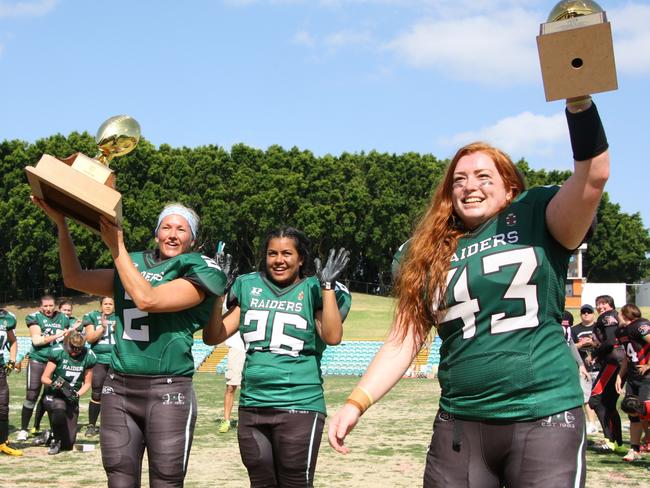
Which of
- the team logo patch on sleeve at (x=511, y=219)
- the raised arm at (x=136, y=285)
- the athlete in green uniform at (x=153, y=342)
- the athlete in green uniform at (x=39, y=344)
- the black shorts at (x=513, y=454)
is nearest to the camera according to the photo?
the black shorts at (x=513, y=454)

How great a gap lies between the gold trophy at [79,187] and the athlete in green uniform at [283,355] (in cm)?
125

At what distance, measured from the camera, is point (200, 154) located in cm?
6206

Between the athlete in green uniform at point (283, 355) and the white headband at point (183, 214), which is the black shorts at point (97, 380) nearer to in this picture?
the athlete in green uniform at point (283, 355)

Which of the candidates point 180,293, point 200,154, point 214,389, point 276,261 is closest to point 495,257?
point 180,293

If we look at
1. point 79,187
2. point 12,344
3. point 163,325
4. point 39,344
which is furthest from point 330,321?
point 12,344

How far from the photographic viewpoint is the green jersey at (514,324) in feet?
10.2

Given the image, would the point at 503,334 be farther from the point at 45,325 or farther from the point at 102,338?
the point at 102,338

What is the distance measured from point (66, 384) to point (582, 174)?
938 centimetres

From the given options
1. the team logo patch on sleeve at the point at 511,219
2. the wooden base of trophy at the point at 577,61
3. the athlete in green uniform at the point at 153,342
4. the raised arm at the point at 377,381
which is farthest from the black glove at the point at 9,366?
the wooden base of trophy at the point at 577,61

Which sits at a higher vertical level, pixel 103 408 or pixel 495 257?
pixel 495 257

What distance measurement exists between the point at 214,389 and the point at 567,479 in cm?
1726

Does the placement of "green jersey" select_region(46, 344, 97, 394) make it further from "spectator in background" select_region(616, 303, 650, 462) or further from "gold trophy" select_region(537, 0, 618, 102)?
"gold trophy" select_region(537, 0, 618, 102)

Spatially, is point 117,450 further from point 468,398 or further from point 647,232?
point 647,232

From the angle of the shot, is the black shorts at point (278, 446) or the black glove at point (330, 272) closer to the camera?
the black shorts at point (278, 446)
